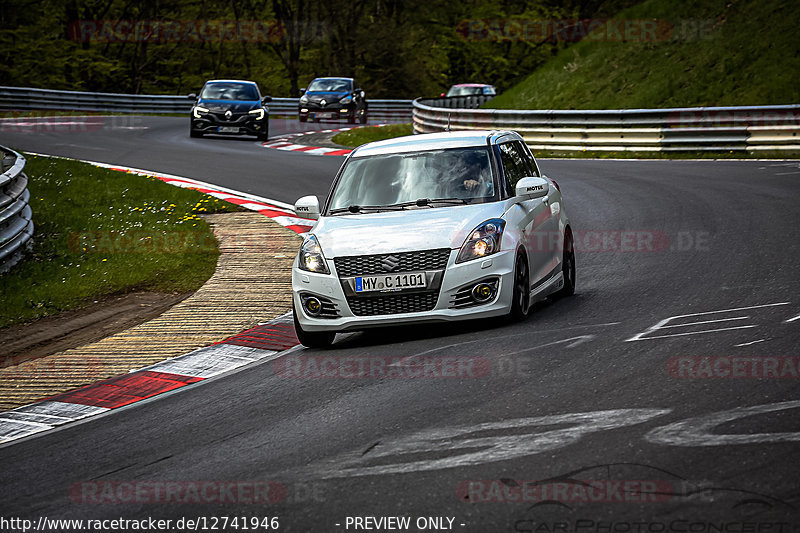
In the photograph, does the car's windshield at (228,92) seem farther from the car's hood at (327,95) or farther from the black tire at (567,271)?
the black tire at (567,271)

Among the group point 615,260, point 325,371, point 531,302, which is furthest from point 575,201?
point 325,371

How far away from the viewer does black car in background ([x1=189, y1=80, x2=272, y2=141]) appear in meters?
31.4

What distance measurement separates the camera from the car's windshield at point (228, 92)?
104ft

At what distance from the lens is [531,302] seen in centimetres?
934

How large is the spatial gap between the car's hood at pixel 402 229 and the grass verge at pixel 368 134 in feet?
71.4

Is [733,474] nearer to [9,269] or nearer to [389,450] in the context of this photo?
[389,450]

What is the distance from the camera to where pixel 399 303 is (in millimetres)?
8734

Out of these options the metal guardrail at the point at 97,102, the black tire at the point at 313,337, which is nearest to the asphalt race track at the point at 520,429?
the black tire at the point at 313,337

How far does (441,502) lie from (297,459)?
1178mm

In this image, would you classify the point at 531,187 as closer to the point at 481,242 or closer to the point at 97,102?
the point at 481,242

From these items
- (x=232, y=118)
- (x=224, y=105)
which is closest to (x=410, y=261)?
(x=232, y=118)

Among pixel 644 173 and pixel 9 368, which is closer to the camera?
pixel 9 368

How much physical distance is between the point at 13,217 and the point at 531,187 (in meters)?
7.49

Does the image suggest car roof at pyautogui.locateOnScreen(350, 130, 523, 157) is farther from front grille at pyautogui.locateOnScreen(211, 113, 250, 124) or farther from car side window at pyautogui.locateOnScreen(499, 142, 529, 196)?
front grille at pyautogui.locateOnScreen(211, 113, 250, 124)
